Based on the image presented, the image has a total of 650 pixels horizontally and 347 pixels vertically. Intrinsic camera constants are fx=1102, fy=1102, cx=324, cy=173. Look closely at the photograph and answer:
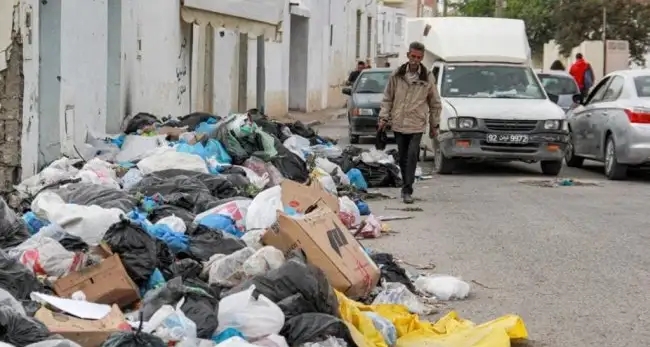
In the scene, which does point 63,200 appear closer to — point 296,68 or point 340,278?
point 340,278

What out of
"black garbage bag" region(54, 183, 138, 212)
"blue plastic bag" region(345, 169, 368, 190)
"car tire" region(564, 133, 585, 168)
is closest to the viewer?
"black garbage bag" region(54, 183, 138, 212)

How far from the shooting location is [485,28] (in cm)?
1820

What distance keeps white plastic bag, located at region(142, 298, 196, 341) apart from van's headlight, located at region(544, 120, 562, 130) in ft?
36.1

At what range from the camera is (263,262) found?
21.7ft

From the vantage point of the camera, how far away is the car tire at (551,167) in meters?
16.3

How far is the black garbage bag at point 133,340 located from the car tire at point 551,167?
39.6 ft

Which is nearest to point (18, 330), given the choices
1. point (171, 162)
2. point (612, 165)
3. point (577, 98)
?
point (171, 162)

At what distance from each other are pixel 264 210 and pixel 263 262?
6.96 feet

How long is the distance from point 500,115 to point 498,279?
770 cm

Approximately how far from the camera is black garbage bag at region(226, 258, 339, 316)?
599cm

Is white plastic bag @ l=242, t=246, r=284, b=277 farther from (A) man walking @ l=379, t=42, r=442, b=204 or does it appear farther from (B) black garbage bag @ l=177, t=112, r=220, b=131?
(B) black garbage bag @ l=177, t=112, r=220, b=131

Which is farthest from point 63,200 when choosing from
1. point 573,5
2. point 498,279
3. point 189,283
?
point 573,5

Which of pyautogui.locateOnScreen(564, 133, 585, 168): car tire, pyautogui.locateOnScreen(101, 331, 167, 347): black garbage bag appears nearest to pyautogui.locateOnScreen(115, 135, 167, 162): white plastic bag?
pyautogui.locateOnScreen(564, 133, 585, 168): car tire

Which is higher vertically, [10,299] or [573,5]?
[573,5]
